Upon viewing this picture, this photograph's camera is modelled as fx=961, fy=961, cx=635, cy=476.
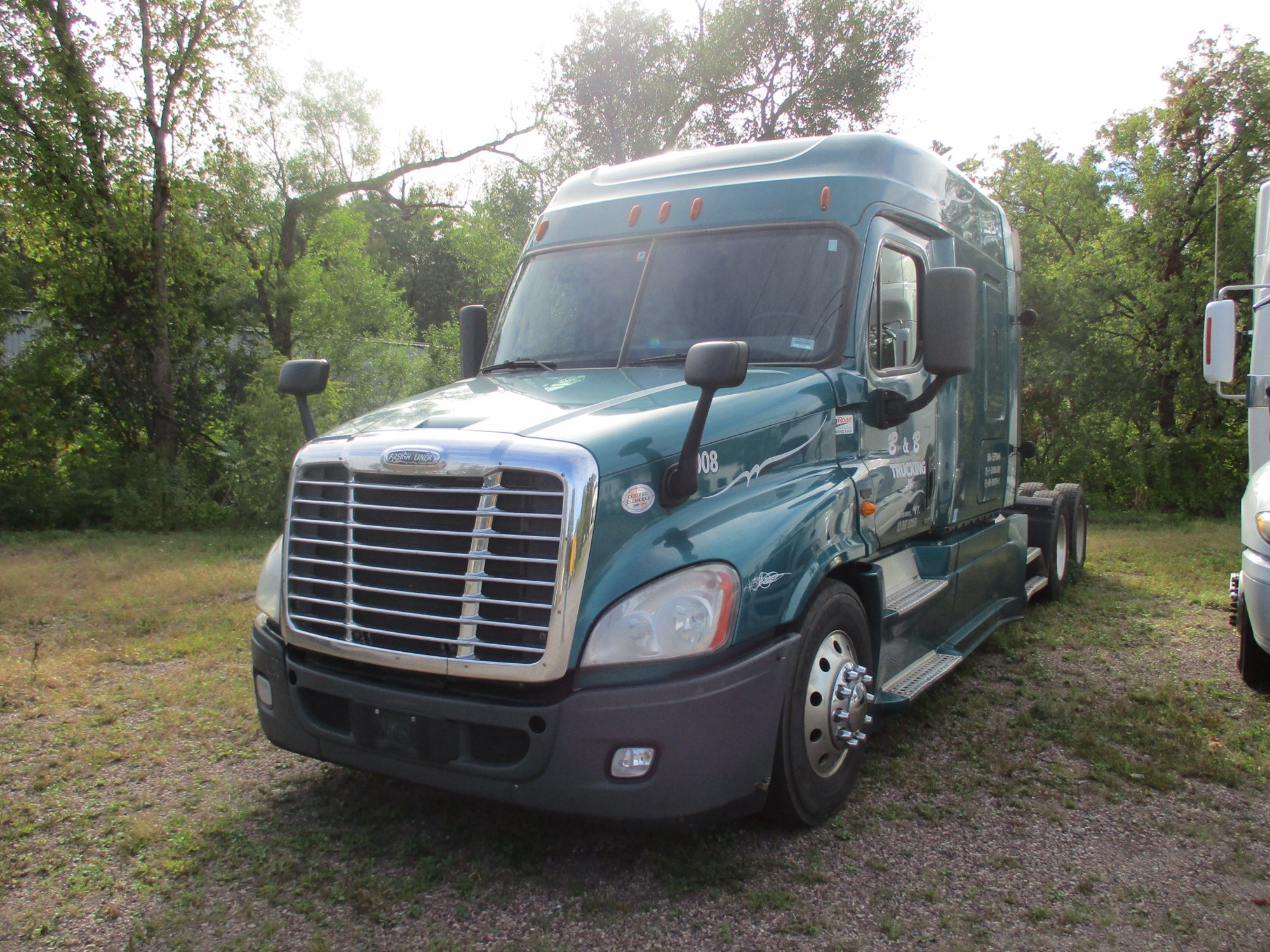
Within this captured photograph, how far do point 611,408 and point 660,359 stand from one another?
2.65 ft

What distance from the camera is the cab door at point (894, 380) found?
4.47 m

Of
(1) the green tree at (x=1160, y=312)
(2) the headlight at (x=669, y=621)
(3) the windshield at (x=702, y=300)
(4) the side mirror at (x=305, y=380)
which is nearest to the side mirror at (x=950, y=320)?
(3) the windshield at (x=702, y=300)

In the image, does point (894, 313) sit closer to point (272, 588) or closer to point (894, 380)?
point (894, 380)

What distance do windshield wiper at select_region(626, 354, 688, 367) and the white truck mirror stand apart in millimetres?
3641

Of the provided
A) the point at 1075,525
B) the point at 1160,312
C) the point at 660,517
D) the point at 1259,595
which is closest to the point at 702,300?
the point at 660,517

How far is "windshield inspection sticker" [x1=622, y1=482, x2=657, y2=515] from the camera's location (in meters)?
3.31

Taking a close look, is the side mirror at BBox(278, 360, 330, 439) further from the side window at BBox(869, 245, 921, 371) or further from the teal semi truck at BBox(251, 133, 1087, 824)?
the side window at BBox(869, 245, 921, 371)

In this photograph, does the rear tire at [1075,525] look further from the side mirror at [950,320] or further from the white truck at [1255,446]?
the side mirror at [950,320]

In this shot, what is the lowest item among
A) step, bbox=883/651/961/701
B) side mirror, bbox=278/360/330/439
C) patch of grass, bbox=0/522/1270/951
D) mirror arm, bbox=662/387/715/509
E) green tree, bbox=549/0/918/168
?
patch of grass, bbox=0/522/1270/951

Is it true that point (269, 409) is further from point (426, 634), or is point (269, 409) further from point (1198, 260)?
point (1198, 260)

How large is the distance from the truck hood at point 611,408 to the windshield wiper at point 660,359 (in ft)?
0.17

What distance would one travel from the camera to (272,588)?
4.00m

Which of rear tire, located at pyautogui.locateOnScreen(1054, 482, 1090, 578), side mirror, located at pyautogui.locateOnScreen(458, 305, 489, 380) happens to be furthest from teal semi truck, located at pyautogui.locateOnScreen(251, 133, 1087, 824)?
rear tire, located at pyautogui.locateOnScreen(1054, 482, 1090, 578)

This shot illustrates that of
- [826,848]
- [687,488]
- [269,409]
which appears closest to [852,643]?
[826,848]
